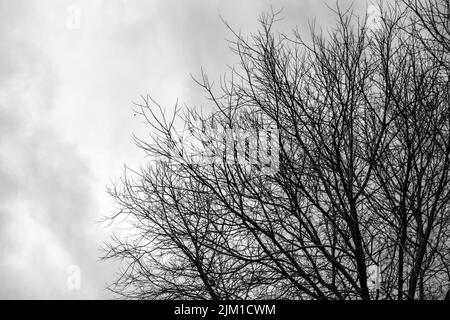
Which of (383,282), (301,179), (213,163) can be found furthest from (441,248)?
(213,163)

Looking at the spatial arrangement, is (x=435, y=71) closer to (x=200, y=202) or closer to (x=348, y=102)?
(x=348, y=102)

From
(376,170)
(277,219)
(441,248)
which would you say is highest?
(376,170)

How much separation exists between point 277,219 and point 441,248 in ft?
7.68

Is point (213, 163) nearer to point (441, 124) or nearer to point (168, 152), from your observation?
point (168, 152)

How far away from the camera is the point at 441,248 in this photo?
25.5ft

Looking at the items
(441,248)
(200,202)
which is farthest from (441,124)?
(200,202)

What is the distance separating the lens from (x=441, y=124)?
288 inches

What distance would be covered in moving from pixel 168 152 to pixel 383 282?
340 centimetres
